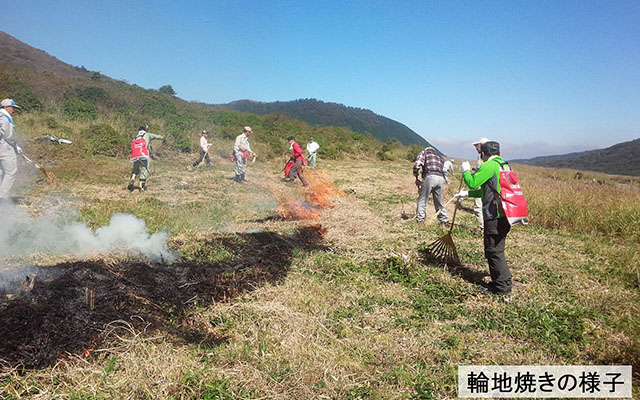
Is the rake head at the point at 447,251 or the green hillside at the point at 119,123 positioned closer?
the rake head at the point at 447,251

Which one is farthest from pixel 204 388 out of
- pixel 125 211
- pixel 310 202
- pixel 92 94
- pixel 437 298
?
pixel 92 94

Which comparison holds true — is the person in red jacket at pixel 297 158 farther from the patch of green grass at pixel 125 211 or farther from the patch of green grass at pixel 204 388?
the patch of green grass at pixel 204 388

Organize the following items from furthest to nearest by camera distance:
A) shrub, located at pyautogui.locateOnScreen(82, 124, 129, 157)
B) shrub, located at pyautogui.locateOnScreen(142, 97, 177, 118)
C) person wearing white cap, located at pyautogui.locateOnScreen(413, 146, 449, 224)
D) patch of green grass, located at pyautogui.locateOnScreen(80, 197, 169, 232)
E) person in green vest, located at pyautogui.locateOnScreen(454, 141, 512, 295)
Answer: shrub, located at pyautogui.locateOnScreen(142, 97, 177, 118) < shrub, located at pyautogui.locateOnScreen(82, 124, 129, 157) < person wearing white cap, located at pyautogui.locateOnScreen(413, 146, 449, 224) < patch of green grass, located at pyautogui.locateOnScreen(80, 197, 169, 232) < person in green vest, located at pyautogui.locateOnScreen(454, 141, 512, 295)

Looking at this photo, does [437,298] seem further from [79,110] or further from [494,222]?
[79,110]

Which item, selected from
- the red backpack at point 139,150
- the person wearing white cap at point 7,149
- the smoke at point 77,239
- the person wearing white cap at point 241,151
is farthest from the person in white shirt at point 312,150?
the person wearing white cap at point 7,149

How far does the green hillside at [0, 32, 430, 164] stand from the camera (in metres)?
15.9

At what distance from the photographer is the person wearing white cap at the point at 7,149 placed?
7121 millimetres

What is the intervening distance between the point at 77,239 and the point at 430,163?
754cm

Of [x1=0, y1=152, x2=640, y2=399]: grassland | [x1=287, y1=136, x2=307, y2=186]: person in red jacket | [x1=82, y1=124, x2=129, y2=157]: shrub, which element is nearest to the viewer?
[x1=0, y1=152, x2=640, y2=399]: grassland

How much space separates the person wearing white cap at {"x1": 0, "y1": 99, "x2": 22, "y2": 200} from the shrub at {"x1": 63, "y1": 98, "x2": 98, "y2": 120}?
43.7 feet

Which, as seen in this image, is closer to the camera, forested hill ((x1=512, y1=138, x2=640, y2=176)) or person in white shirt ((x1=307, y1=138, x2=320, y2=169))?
person in white shirt ((x1=307, y1=138, x2=320, y2=169))

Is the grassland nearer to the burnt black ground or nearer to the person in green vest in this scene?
the burnt black ground

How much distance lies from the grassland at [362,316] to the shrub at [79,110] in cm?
1281

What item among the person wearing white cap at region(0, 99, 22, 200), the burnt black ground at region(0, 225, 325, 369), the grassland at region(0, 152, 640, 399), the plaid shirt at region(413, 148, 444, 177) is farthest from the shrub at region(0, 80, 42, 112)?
the plaid shirt at region(413, 148, 444, 177)
